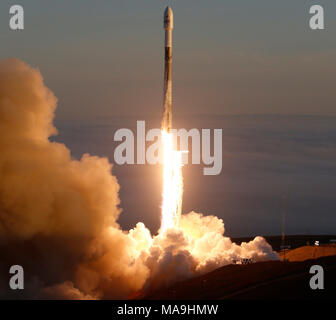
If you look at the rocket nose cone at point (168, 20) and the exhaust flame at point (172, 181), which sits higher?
the rocket nose cone at point (168, 20)

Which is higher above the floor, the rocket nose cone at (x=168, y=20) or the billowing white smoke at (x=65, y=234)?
the rocket nose cone at (x=168, y=20)

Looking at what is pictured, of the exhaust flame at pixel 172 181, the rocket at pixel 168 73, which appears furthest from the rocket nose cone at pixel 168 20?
the exhaust flame at pixel 172 181

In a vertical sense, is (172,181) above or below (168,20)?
below

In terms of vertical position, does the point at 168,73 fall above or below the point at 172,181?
above

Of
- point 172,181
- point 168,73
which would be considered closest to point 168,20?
point 168,73

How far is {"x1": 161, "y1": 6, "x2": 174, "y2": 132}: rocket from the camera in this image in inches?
2835

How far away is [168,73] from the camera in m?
72.4

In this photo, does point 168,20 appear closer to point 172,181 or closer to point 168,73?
point 168,73

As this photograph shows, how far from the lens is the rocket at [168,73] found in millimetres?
72000

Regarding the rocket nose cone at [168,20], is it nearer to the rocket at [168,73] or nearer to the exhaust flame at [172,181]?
the rocket at [168,73]

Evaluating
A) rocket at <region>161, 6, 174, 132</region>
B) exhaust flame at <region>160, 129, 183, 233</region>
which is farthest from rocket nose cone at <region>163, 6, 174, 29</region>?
exhaust flame at <region>160, 129, 183, 233</region>
